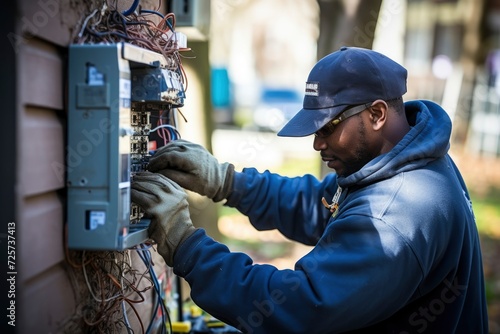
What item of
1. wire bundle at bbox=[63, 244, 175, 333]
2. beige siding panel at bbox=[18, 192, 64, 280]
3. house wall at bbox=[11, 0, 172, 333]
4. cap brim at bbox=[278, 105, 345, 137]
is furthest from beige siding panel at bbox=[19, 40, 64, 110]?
cap brim at bbox=[278, 105, 345, 137]

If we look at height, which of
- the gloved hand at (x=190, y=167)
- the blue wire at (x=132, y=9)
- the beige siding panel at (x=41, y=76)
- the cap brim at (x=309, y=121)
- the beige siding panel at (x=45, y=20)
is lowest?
the gloved hand at (x=190, y=167)

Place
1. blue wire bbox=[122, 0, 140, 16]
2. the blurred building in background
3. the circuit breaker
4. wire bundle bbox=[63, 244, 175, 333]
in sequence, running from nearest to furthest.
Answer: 1. the circuit breaker
2. wire bundle bbox=[63, 244, 175, 333]
3. blue wire bbox=[122, 0, 140, 16]
4. the blurred building in background

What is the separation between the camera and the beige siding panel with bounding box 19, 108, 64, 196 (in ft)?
6.14

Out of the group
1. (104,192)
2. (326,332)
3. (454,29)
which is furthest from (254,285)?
(454,29)

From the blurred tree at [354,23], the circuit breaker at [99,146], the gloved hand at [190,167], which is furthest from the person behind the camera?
the blurred tree at [354,23]

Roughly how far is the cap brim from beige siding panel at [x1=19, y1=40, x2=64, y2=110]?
1059 millimetres

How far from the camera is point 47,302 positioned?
81.8 inches

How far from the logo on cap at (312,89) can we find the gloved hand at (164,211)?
0.79 meters

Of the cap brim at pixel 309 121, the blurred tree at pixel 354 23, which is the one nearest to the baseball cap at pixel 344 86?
the cap brim at pixel 309 121

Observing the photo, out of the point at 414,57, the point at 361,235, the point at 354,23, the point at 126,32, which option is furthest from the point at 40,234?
the point at 414,57

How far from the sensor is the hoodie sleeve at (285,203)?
333 centimetres

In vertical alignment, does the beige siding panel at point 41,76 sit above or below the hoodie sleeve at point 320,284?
above

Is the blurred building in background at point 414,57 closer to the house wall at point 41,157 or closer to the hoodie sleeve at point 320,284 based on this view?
the hoodie sleeve at point 320,284

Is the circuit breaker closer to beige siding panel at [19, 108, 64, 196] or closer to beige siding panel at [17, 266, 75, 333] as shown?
beige siding panel at [19, 108, 64, 196]
